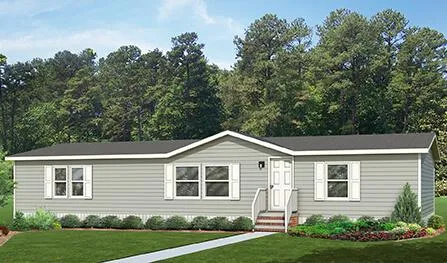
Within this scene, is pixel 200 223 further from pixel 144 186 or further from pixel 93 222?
pixel 93 222

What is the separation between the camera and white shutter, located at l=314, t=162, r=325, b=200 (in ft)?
80.4

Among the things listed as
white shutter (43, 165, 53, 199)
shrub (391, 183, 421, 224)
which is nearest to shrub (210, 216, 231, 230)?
shrub (391, 183, 421, 224)

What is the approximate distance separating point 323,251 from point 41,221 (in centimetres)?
1265

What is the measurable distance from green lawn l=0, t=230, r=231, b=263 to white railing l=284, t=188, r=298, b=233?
219 centimetres

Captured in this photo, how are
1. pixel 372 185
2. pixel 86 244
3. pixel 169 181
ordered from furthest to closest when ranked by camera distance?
pixel 169 181 → pixel 372 185 → pixel 86 244

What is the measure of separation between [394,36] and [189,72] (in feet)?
64.5

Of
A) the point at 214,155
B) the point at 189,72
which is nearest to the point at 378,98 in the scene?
the point at 189,72

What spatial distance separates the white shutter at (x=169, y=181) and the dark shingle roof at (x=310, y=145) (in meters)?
0.79

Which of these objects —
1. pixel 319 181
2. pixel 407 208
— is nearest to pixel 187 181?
pixel 319 181

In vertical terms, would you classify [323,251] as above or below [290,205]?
below

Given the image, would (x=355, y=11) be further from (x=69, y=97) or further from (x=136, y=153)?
(x=136, y=153)

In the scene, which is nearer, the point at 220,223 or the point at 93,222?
the point at 220,223

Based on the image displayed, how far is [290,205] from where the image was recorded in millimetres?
23672

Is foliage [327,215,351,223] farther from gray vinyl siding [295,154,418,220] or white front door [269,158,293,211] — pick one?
white front door [269,158,293,211]
